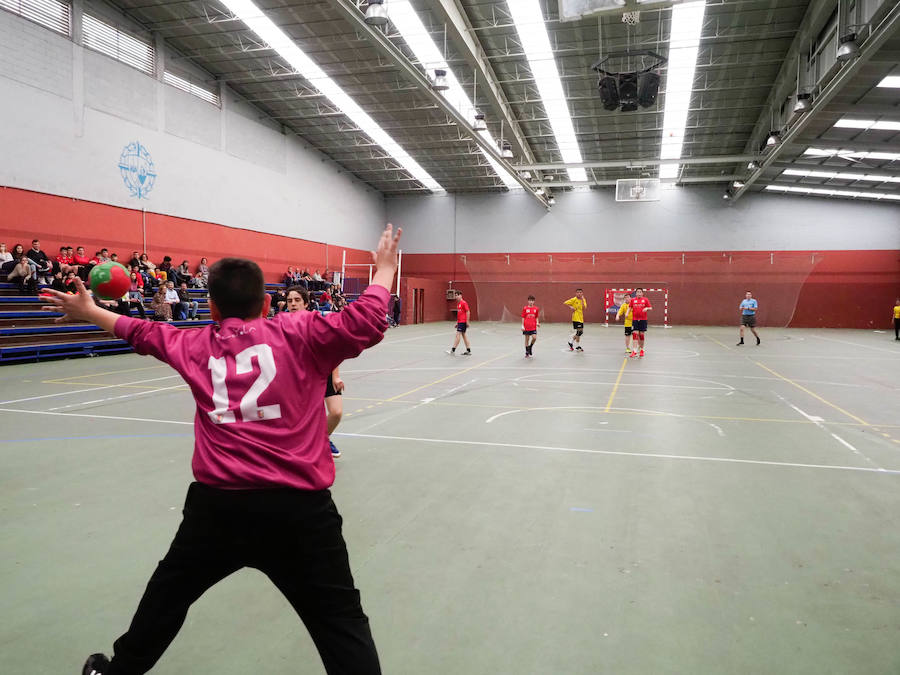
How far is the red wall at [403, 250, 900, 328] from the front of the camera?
33.6 metres

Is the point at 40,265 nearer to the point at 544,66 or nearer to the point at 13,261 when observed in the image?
the point at 13,261

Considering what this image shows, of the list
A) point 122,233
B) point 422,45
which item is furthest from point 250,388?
point 122,233

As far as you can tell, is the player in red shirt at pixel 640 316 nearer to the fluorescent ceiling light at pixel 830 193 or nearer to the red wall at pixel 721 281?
the red wall at pixel 721 281

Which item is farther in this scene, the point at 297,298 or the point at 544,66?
the point at 544,66

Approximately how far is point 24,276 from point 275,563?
17.4 meters

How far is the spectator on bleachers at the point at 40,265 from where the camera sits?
16094 millimetres

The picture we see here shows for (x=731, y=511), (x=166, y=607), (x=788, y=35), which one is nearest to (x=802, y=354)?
(x=788, y=35)

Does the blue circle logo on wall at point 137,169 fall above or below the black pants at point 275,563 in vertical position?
above

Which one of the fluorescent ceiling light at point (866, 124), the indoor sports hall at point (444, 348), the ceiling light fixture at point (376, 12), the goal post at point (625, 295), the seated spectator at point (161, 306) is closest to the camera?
the indoor sports hall at point (444, 348)

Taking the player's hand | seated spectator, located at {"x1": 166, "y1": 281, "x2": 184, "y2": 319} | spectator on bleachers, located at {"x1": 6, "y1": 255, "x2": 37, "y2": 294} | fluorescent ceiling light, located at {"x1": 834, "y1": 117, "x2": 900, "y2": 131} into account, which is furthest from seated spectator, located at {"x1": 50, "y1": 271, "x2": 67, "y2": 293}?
fluorescent ceiling light, located at {"x1": 834, "y1": 117, "x2": 900, "y2": 131}

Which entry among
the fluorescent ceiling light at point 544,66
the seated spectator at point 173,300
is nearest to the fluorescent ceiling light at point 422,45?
the fluorescent ceiling light at point 544,66

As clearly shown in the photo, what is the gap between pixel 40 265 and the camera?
53.6 feet

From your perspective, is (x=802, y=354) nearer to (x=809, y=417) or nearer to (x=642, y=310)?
(x=642, y=310)

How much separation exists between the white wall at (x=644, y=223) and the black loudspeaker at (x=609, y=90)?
21.5m
